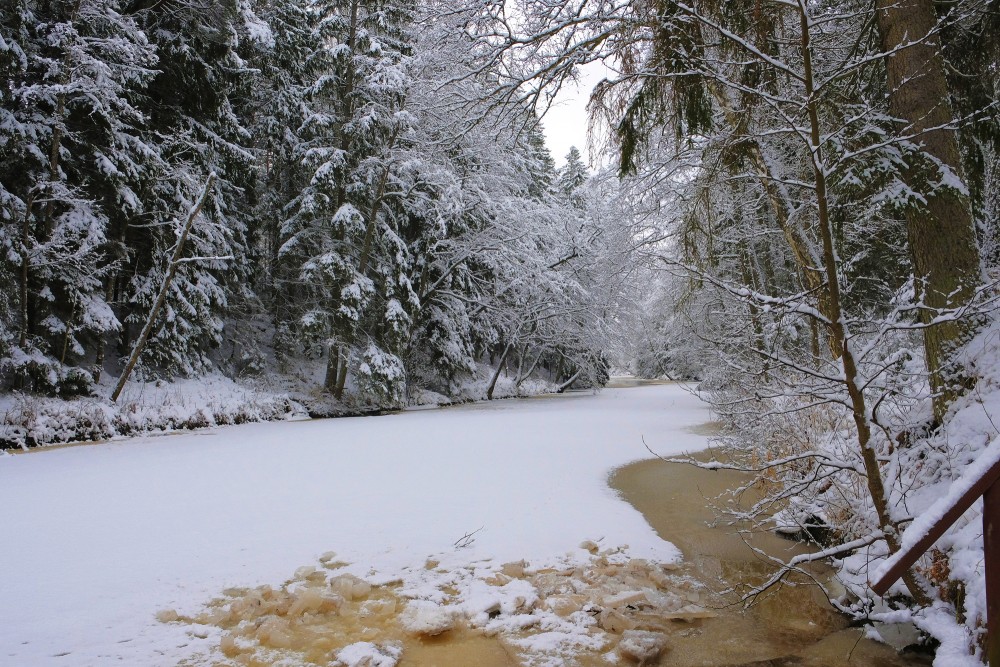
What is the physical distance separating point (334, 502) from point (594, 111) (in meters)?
4.46

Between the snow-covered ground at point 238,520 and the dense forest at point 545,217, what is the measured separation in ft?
6.22

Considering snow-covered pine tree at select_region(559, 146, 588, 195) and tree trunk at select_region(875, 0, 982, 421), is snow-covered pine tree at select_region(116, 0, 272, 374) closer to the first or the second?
tree trunk at select_region(875, 0, 982, 421)

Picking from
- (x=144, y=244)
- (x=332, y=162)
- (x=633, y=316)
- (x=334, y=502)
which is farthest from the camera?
(x=633, y=316)

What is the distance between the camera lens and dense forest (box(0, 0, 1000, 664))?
10.1ft

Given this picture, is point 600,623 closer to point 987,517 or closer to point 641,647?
point 641,647

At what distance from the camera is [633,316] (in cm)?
2234

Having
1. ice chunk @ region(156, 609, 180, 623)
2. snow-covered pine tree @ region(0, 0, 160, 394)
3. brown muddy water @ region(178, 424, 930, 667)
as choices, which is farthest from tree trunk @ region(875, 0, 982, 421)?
snow-covered pine tree @ region(0, 0, 160, 394)

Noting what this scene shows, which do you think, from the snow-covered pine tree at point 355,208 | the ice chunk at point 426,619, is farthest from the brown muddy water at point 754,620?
the snow-covered pine tree at point 355,208

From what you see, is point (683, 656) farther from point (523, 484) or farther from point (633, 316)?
point (633, 316)

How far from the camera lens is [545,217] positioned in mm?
18688

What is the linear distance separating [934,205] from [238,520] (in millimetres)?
5802

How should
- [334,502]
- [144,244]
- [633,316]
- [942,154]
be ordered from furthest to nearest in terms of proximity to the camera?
1. [633,316]
2. [144,244]
3. [334,502]
4. [942,154]

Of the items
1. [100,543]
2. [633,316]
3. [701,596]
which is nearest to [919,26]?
[701,596]

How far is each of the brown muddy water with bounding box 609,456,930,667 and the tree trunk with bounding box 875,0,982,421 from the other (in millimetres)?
1495
